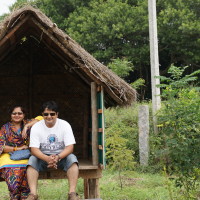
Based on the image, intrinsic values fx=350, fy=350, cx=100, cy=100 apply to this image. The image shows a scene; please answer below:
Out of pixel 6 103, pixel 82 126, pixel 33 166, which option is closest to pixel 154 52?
pixel 82 126

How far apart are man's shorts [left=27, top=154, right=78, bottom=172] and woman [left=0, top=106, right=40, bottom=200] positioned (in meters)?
0.24

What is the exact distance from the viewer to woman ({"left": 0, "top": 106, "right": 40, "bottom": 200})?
4.92 meters

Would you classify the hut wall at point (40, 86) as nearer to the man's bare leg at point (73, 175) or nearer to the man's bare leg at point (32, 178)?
the man's bare leg at point (73, 175)

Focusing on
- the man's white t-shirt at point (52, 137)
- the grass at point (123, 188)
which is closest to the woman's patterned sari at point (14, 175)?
the man's white t-shirt at point (52, 137)

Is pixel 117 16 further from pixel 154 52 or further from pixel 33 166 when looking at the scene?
pixel 33 166

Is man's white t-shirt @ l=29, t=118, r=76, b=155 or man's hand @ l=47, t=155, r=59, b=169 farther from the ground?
man's white t-shirt @ l=29, t=118, r=76, b=155

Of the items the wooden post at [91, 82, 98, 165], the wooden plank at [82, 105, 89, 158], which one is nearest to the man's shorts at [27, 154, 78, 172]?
the wooden post at [91, 82, 98, 165]

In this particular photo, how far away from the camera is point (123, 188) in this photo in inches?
321

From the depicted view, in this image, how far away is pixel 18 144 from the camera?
5.48 m

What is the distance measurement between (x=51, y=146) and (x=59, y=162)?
26 cm

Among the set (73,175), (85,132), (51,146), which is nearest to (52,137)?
(51,146)

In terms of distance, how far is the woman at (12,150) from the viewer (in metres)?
4.92

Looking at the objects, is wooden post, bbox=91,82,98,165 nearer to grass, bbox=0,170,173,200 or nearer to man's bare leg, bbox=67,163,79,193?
man's bare leg, bbox=67,163,79,193

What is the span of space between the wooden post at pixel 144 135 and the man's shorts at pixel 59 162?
18.6ft
